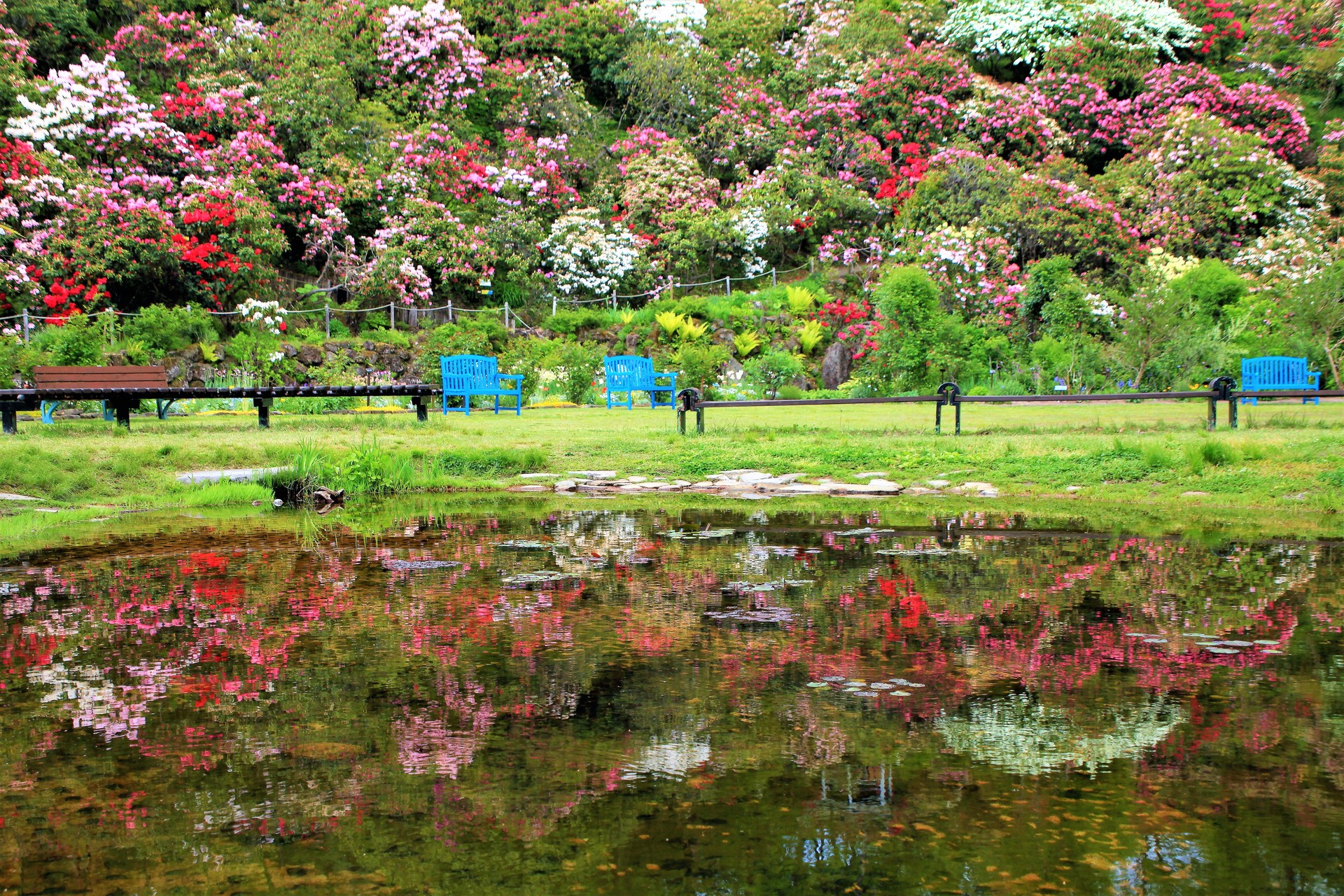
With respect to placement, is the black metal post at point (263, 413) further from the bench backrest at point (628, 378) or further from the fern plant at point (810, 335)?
the fern plant at point (810, 335)

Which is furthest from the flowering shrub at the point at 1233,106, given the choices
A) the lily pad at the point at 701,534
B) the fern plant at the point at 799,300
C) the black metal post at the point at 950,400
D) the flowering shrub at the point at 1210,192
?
the lily pad at the point at 701,534

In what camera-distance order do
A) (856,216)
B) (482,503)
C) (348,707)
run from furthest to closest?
1. (856,216)
2. (482,503)
3. (348,707)

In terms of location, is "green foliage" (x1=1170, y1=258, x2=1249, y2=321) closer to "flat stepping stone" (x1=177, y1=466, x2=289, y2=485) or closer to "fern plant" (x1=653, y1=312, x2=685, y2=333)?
"fern plant" (x1=653, y1=312, x2=685, y2=333)

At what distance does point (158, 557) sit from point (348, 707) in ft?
9.98

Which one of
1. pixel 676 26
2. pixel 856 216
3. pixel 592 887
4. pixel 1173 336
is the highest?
pixel 676 26

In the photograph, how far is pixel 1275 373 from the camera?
1521 centimetres

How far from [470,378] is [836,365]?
31.4 ft

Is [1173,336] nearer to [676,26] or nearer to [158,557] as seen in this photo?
[158,557]

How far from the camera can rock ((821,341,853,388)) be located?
22.3 metres

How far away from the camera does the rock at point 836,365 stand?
22.3 meters

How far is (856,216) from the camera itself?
2634cm

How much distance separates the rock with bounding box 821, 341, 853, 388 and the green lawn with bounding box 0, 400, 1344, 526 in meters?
8.57

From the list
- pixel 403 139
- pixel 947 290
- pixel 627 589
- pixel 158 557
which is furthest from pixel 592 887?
pixel 403 139

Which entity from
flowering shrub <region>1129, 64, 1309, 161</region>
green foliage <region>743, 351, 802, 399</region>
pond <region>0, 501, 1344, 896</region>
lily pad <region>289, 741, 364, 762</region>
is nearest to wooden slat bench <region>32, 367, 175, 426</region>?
pond <region>0, 501, 1344, 896</region>
